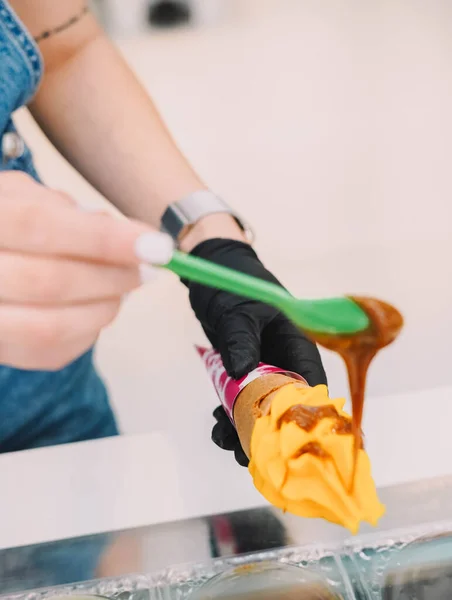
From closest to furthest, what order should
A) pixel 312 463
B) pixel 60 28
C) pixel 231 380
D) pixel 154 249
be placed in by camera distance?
pixel 154 249 → pixel 312 463 → pixel 231 380 → pixel 60 28

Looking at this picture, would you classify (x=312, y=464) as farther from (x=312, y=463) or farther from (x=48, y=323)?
(x=48, y=323)

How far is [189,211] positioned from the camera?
2.70ft

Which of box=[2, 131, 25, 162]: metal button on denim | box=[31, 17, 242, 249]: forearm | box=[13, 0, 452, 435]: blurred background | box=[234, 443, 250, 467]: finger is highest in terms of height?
box=[2, 131, 25, 162]: metal button on denim

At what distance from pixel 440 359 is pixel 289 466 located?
3.94 ft

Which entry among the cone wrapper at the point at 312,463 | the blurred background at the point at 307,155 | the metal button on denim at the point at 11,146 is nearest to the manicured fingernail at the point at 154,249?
the cone wrapper at the point at 312,463

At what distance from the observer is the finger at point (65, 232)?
431 mm

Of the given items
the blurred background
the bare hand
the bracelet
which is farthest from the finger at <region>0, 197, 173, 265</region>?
the blurred background

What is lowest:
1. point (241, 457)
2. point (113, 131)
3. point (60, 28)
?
point (241, 457)

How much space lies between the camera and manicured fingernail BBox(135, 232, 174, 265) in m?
0.42

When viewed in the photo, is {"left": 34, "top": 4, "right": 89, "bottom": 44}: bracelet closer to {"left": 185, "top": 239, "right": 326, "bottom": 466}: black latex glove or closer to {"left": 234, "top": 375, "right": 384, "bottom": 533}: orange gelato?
{"left": 185, "top": 239, "right": 326, "bottom": 466}: black latex glove

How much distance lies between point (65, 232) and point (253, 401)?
0.84ft

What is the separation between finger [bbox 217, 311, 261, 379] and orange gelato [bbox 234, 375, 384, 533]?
0.28 feet

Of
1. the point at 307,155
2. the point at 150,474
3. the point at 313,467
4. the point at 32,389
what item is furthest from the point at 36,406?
the point at 307,155

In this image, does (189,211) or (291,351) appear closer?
(291,351)
